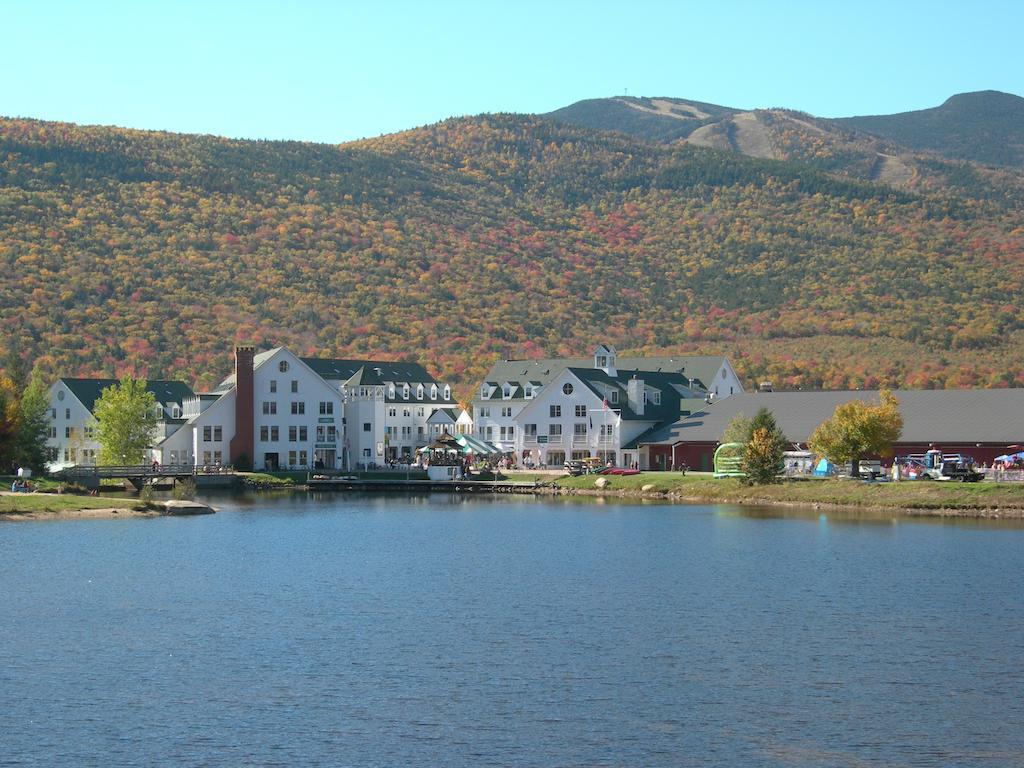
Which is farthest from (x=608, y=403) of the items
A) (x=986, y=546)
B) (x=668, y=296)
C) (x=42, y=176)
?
(x=42, y=176)

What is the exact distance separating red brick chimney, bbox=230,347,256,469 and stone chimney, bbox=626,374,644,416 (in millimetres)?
26979

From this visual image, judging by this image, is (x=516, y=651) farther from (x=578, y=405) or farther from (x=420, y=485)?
(x=578, y=405)

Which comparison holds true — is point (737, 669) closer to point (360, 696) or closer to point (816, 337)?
point (360, 696)

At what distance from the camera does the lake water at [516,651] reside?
26906mm

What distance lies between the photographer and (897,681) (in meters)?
31.5

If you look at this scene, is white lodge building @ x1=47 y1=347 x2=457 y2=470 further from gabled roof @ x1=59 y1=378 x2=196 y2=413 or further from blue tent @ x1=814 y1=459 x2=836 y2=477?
blue tent @ x1=814 y1=459 x2=836 y2=477

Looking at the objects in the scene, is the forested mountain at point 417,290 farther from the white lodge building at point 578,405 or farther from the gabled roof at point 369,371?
the white lodge building at point 578,405

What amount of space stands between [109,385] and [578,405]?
1366 inches

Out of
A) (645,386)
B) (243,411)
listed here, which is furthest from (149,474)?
(645,386)

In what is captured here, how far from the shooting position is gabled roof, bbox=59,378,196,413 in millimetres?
103562

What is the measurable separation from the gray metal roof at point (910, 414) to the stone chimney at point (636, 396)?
89.3 inches

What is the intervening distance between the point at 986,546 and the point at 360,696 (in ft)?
105

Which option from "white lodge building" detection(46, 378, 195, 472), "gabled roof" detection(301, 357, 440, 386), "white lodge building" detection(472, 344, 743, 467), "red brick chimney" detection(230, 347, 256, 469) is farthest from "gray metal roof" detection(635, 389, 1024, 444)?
"white lodge building" detection(46, 378, 195, 472)

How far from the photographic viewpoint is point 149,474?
9012cm
